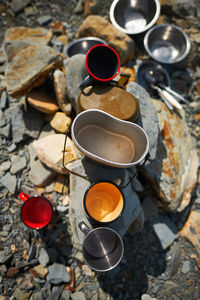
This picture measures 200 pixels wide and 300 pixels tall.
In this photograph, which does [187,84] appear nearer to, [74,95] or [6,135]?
[74,95]

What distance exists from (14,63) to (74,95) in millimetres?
673

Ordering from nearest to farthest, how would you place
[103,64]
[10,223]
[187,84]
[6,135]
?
[103,64] < [10,223] < [6,135] < [187,84]

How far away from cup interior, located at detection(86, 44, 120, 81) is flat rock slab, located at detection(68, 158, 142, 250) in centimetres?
77

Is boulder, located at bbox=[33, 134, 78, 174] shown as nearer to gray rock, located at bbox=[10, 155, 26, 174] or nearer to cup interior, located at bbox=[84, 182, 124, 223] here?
gray rock, located at bbox=[10, 155, 26, 174]

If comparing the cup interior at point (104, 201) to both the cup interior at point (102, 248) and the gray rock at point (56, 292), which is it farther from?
the gray rock at point (56, 292)

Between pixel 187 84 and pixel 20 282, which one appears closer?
pixel 20 282

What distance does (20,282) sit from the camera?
2053 mm

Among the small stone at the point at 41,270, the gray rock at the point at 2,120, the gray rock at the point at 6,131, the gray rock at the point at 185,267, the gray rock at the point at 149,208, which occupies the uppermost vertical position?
the gray rock at the point at 2,120

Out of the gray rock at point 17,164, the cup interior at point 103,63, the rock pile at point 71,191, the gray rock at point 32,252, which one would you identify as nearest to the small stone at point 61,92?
the rock pile at point 71,191

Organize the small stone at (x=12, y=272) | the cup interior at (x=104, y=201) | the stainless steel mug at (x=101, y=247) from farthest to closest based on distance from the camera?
the small stone at (x=12, y=272)
the cup interior at (x=104, y=201)
the stainless steel mug at (x=101, y=247)

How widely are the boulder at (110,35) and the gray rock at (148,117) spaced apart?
2.32ft

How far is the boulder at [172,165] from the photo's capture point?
228cm

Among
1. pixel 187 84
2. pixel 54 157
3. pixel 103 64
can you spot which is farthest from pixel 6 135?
pixel 187 84

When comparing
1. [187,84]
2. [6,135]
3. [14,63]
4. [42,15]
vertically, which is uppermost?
[42,15]
